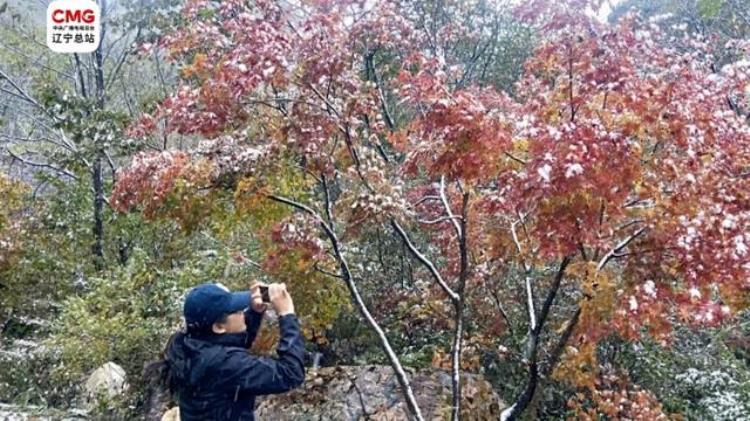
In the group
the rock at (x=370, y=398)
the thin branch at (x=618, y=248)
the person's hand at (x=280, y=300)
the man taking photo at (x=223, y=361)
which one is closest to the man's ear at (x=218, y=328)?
the man taking photo at (x=223, y=361)

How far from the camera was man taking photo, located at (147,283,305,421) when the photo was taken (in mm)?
2123

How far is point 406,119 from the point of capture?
9648mm

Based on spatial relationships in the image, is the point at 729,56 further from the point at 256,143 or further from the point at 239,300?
the point at 239,300

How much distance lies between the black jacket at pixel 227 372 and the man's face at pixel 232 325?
0.02m

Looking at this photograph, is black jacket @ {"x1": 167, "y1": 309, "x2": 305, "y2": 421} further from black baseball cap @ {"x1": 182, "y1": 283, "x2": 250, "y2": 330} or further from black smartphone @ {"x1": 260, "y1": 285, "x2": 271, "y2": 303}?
black smartphone @ {"x1": 260, "y1": 285, "x2": 271, "y2": 303}

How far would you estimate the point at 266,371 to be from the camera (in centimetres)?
212

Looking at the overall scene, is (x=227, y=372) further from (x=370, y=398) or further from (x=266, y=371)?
(x=370, y=398)

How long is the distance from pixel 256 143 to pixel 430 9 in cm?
598

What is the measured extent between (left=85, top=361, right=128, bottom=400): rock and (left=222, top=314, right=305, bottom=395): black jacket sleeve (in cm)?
436

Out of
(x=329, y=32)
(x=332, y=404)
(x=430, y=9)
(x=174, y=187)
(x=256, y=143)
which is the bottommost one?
(x=332, y=404)

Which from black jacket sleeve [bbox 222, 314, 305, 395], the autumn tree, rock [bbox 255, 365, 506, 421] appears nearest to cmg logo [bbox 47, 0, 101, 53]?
the autumn tree

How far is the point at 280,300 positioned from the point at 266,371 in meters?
0.29

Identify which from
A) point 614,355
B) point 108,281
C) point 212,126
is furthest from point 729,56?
point 108,281

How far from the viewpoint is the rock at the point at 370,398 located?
4660 millimetres
